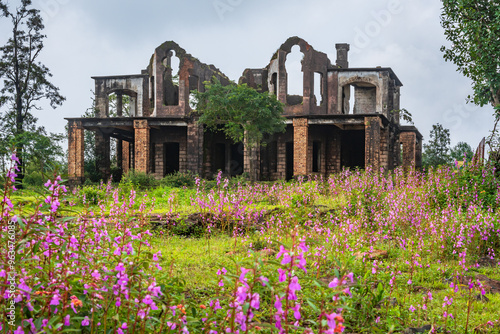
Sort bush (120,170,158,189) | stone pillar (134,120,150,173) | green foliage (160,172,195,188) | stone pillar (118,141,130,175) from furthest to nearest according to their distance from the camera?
stone pillar (118,141,130,175), stone pillar (134,120,150,173), green foliage (160,172,195,188), bush (120,170,158,189)

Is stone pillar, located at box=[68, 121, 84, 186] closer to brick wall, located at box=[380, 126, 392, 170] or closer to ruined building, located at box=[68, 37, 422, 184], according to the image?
ruined building, located at box=[68, 37, 422, 184]

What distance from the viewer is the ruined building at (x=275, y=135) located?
2272 centimetres

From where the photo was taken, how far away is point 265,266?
3.88 meters

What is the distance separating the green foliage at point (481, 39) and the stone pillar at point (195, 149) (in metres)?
12.9

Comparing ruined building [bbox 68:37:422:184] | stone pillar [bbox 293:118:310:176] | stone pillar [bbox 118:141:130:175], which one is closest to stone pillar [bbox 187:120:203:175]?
ruined building [bbox 68:37:422:184]

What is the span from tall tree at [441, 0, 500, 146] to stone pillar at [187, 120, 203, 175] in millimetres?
12942

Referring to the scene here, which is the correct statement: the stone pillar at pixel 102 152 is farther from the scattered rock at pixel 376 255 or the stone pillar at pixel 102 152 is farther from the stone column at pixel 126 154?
the scattered rock at pixel 376 255

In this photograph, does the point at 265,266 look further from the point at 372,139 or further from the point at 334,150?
the point at 334,150

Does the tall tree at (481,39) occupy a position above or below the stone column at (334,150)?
above

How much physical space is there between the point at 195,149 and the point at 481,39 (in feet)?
46.9

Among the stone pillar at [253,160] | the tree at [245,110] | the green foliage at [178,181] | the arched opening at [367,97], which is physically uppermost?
the arched opening at [367,97]

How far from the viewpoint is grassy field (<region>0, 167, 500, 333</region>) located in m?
2.29

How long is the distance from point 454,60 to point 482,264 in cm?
1003

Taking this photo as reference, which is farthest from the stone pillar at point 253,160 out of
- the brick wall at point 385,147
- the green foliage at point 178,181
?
the brick wall at point 385,147
